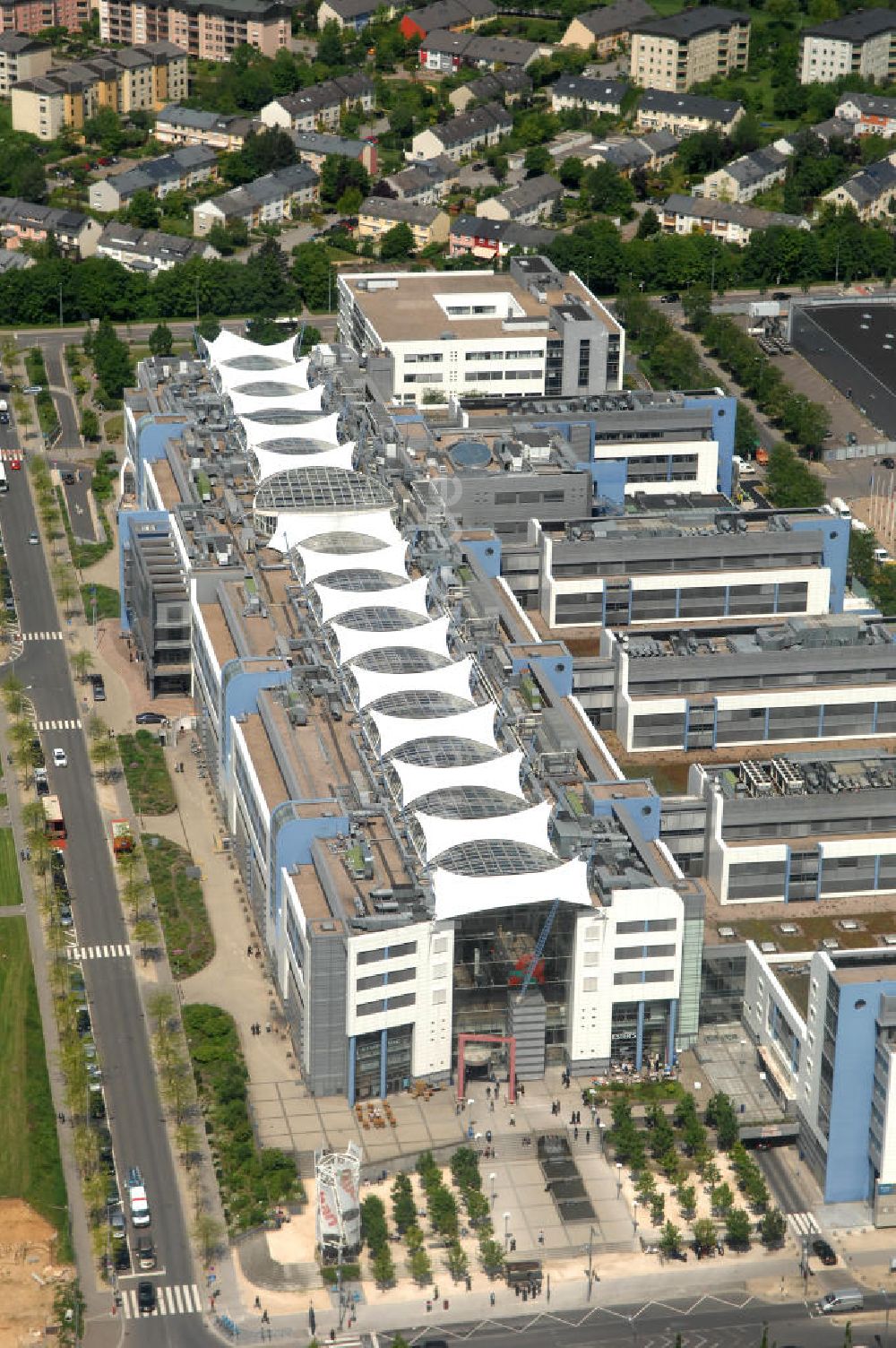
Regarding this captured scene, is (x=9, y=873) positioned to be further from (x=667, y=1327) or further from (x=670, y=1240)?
(x=667, y=1327)

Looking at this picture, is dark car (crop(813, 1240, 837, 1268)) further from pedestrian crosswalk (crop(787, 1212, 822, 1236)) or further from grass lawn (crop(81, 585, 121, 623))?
grass lawn (crop(81, 585, 121, 623))

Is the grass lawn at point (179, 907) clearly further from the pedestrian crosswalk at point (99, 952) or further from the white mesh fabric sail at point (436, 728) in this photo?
the white mesh fabric sail at point (436, 728)

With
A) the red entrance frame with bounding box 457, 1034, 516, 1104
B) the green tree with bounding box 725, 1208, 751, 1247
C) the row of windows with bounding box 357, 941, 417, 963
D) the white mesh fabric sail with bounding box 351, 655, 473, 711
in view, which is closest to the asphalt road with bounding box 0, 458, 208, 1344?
the row of windows with bounding box 357, 941, 417, 963

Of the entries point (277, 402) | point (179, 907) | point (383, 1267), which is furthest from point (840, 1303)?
point (277, 402)

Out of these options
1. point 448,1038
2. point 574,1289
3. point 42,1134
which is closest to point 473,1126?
point 448,1038

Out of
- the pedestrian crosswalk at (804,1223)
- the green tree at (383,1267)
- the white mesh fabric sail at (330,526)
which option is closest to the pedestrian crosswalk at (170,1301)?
the green tree at (383,1267)
